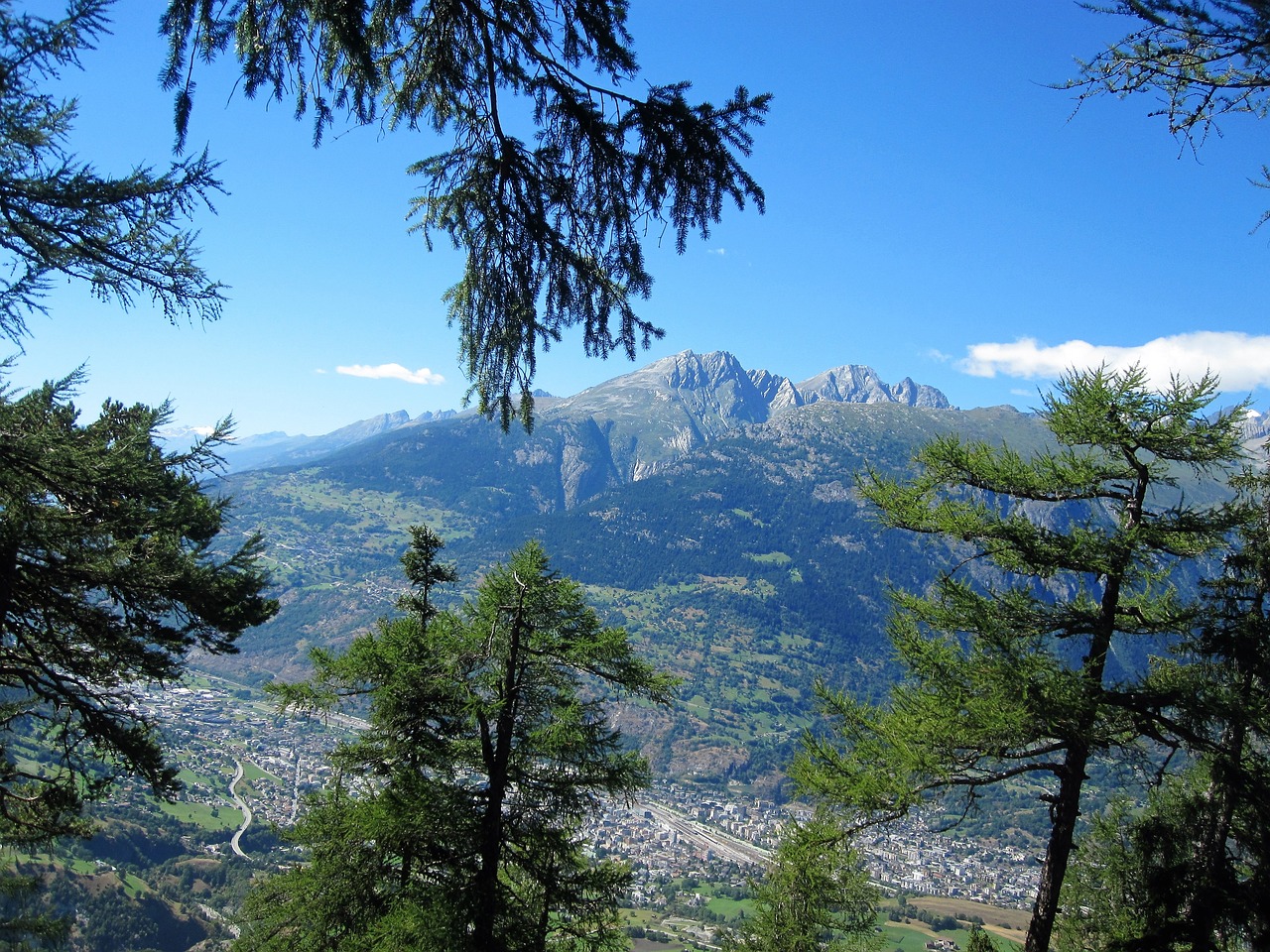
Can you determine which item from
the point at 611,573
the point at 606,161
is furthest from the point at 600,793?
the point at 611,573

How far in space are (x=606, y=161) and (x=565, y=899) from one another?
8.00 metres

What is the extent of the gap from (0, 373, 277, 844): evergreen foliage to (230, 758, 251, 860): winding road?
5332cm

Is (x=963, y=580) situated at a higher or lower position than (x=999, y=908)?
higher

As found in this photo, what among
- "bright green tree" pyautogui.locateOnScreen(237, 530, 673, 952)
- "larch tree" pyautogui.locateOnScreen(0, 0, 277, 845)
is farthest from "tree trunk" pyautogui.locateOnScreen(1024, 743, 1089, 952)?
"larch tree" pyautogui.locateOnScreen(0, 0, 277, 845)

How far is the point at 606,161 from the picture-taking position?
4.22 m

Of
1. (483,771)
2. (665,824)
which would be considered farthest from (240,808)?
(483,771)

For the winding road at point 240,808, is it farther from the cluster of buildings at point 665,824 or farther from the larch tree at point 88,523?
the larch tree at point 88,523

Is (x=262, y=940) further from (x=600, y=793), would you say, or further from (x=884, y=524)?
(x=884, y=524)

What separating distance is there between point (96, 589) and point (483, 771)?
14.4 feet

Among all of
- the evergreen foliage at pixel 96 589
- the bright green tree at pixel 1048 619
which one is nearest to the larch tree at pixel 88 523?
the evergreen foliage at pixel 96 589

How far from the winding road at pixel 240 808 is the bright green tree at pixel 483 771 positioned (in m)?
52.4

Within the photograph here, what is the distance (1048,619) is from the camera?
6.96m

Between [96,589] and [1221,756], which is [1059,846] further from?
[96,589]

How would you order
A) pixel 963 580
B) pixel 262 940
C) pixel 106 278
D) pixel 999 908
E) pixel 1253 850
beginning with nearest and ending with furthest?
1. pixel 106 278
2. pixel 963 580
3. pixel 1253 850
4. pixel 262 940
5. pixel 999 908
